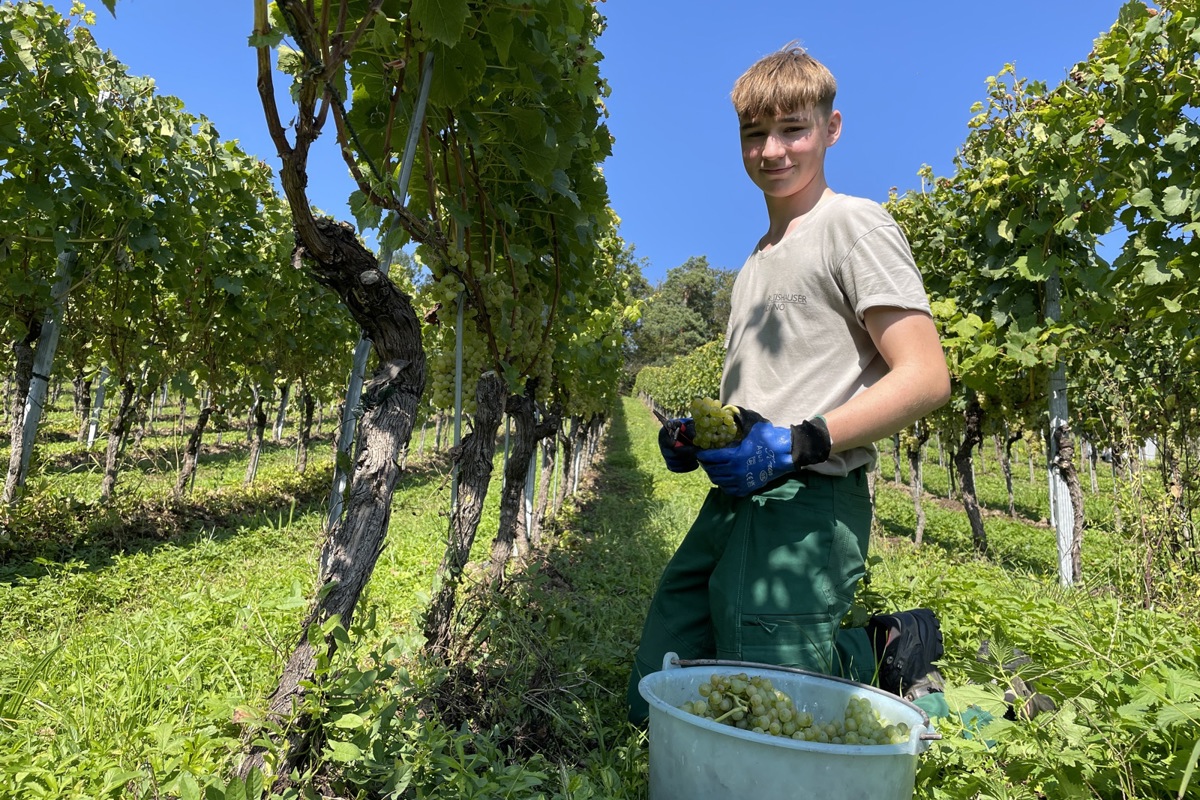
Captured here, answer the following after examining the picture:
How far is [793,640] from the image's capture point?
1771 mm

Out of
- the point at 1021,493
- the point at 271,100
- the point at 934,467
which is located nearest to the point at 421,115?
the point at 271,100

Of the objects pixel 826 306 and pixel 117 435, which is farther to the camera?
pixel 117 435

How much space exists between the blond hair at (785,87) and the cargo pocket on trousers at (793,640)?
143cm

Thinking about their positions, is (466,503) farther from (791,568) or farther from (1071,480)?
(1071,480)

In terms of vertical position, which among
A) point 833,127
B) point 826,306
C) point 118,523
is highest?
point 833,127

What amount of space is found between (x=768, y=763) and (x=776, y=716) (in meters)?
0.16

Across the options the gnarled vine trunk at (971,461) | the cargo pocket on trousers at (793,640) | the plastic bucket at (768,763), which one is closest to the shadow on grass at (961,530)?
the gnarled vine trunk at (971,461)

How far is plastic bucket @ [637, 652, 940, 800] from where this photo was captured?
1.28 m

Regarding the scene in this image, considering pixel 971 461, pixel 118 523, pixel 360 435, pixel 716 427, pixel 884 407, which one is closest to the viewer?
pixel 884 407

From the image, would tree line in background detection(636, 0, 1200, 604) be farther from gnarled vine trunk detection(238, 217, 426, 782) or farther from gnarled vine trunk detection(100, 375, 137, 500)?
gnarled vine trunk detection(100, 375, 137, 500)

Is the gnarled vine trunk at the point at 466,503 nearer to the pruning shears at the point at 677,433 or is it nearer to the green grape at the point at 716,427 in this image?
the pruning shears at the point at 677,433

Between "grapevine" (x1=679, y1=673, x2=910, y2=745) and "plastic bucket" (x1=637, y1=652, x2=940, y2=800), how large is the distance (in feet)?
0.21

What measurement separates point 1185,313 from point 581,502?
28.3 feet

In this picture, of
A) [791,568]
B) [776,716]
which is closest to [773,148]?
[791,568]
